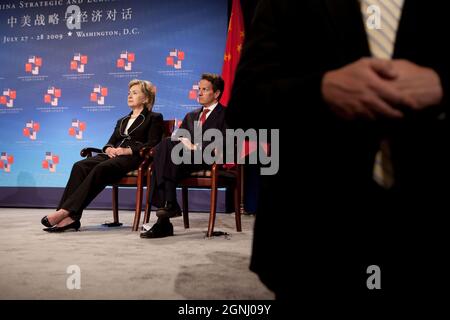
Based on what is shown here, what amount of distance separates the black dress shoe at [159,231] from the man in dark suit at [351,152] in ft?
8.46

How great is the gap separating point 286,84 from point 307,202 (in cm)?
17

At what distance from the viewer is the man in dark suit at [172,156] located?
3.23 meters

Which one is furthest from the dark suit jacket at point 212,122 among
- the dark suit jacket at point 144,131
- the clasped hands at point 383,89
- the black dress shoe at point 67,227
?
the clasped hands at point 383,89

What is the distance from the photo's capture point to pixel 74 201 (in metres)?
3.43

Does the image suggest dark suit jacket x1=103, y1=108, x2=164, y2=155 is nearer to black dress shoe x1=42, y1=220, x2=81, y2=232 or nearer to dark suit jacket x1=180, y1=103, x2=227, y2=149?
dark suit jacket x1=180, y1=103, x2=227, y2=149

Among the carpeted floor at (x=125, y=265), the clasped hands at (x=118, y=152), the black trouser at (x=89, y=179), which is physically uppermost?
the clasped hands at (x=118, y=152)

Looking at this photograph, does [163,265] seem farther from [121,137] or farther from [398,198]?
[121,137]

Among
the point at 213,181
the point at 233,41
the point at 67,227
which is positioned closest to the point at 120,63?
the point at 233,41

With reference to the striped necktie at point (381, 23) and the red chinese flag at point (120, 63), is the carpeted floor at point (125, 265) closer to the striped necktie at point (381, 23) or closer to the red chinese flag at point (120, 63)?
the striped necktie at point (381, 23)

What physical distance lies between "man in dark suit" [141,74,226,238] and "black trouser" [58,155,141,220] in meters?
0.39

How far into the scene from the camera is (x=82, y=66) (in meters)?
6.08

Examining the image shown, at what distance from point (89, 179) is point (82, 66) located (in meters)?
3.08

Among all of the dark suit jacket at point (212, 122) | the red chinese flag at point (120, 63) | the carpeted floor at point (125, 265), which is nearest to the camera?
the carpeted floor at point (125, 265)
